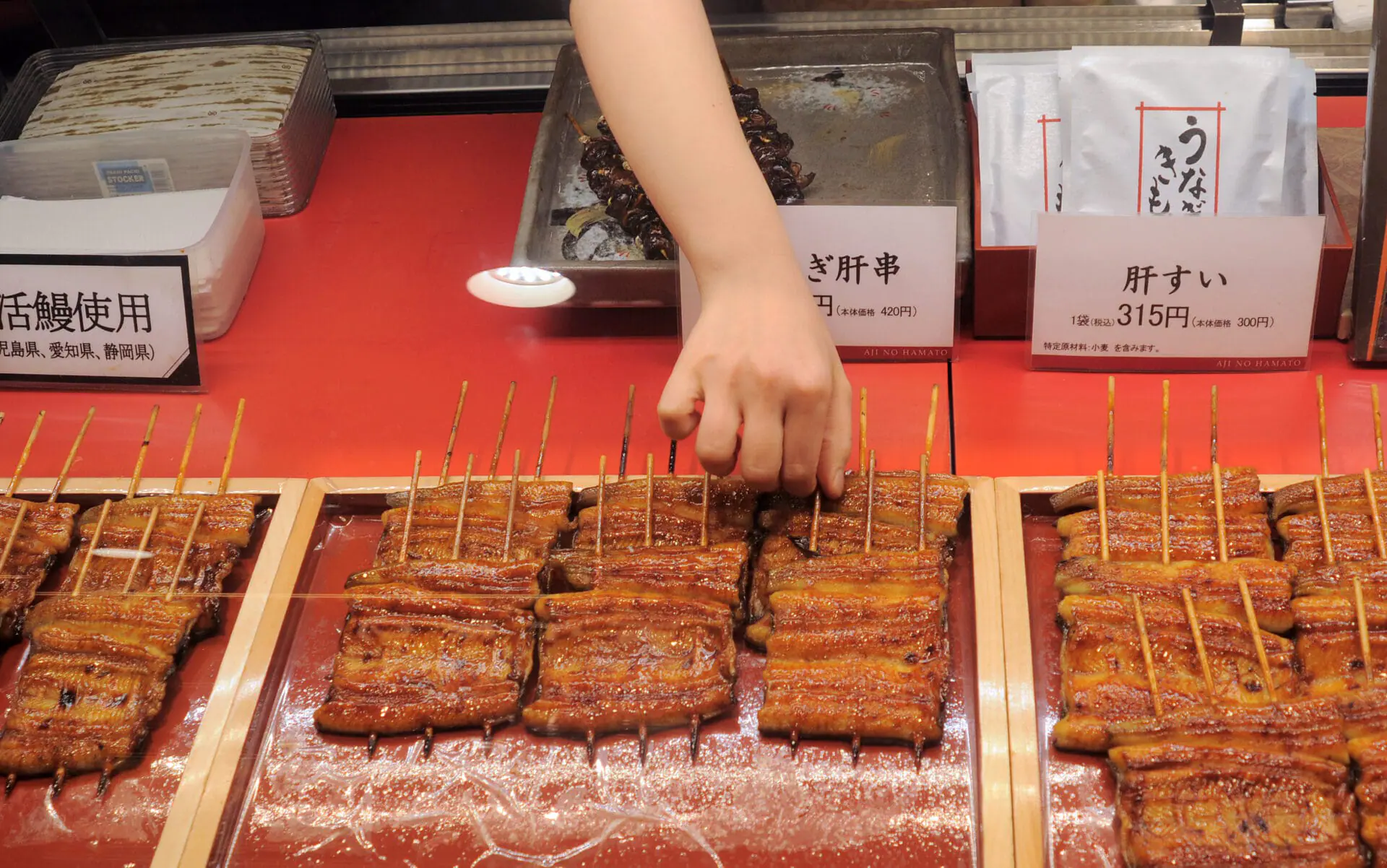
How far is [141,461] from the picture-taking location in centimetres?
274

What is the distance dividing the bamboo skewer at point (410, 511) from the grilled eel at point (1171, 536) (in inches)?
54.9

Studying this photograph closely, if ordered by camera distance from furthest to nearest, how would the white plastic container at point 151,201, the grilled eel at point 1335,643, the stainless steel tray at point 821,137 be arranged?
the white plastic container at point 151,201 → the stainless steel tray at point 821,137 → the grilled eel at point 1335,643

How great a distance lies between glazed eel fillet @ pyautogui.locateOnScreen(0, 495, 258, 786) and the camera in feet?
7.45

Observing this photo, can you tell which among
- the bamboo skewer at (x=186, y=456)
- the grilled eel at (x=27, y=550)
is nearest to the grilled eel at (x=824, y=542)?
the bamboo skewer at (x=186, y=456)

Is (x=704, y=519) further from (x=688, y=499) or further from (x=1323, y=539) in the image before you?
(x=1323, y=539)

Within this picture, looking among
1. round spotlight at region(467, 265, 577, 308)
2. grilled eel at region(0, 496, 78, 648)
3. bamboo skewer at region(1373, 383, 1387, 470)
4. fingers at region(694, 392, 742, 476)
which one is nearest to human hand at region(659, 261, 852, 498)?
fingers at region(694, 392, 742, 476)

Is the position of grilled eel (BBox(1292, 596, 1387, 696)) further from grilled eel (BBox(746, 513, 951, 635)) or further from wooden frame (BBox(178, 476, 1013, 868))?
grilled eel (BBox(746, 513, 951, 635))

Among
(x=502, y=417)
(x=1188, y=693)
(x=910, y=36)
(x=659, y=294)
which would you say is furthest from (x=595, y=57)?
(x=1188, y=693)

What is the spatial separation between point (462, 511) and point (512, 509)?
0.36ft

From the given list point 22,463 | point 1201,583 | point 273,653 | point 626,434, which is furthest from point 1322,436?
point 22,463

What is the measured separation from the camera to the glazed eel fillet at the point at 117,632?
227 centimetres

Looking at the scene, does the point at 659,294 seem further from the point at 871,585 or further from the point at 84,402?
the point at 84,402

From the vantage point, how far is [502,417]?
9.69ft

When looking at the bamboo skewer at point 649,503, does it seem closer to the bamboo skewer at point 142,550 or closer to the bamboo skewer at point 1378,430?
the bamboo skewer at point 142,550
